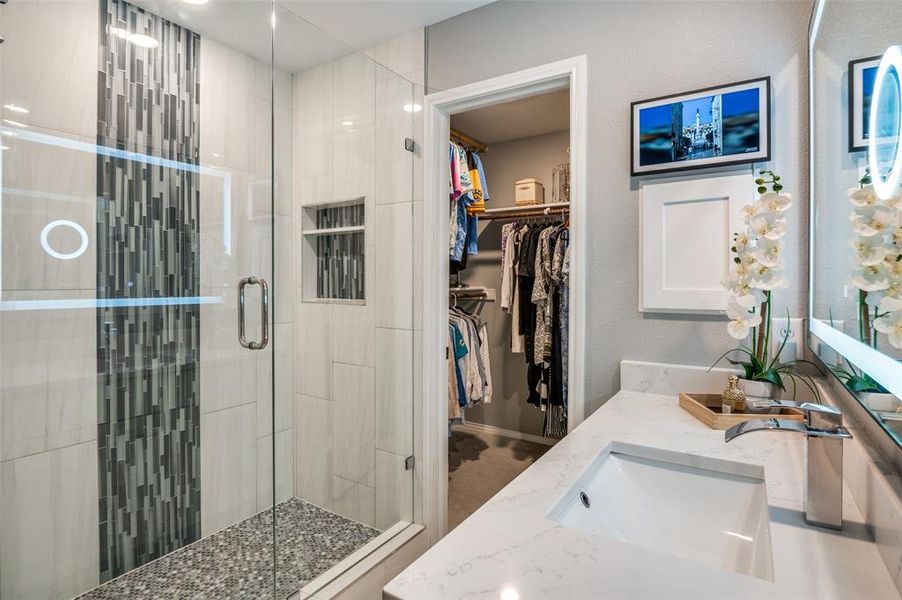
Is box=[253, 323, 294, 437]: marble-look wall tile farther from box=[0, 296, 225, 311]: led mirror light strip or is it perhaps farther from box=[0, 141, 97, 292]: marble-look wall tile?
box=[0, 141, 97, 292]: marble-look wall tile

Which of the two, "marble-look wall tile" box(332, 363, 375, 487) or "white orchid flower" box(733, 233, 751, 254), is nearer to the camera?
"white orchid flower" box(733, 233, 751, 254)

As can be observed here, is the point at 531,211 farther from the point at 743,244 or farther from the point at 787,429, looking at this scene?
the point at 787,429

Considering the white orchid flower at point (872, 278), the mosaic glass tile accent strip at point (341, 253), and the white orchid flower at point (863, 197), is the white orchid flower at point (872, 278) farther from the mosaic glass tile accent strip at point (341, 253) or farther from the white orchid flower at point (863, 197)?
the mosaic glass tile accent strip at point (341, 253)

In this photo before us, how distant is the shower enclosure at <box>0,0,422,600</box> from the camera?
1291 millimetres

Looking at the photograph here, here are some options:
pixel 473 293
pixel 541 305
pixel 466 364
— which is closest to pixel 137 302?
pixel 466 364

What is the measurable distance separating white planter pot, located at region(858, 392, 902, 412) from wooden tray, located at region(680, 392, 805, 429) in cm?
37

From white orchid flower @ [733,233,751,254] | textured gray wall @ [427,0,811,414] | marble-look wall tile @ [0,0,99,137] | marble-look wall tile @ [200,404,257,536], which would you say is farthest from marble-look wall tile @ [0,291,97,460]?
white orchid flower @ [733,233,751,254]

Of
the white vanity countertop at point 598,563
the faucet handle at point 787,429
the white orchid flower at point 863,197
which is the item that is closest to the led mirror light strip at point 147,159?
the white vanity countertop at point 598,563

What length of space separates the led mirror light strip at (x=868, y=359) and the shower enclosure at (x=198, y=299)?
1.54 metres

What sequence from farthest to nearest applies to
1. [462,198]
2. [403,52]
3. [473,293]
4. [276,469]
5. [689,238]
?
1. [473,293]
2. [462,198]
3. [403,52]
4. [276,469]
5. [689,238]

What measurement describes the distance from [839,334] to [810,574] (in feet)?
1.73

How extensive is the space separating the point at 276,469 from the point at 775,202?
195 centimetres

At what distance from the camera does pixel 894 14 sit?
572 millimetres

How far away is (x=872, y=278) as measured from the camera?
2.16 feet
